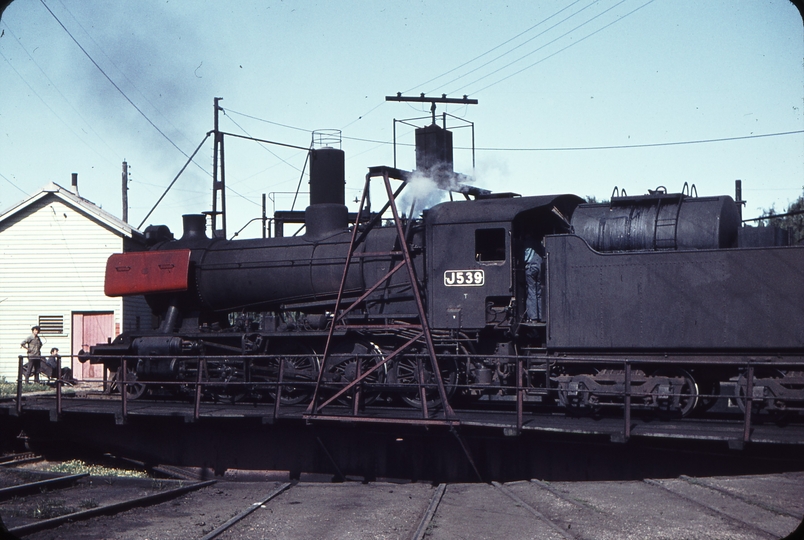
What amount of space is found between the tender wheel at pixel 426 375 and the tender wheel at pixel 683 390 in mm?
2981

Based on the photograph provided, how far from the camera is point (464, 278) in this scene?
38.1ft

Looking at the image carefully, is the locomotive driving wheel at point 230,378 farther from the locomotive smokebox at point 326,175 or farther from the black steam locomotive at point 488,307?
the locomotive smokebox at point 326,175

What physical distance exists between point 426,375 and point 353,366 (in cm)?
129

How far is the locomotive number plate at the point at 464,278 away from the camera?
11.5 m

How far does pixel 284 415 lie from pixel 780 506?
6.78m

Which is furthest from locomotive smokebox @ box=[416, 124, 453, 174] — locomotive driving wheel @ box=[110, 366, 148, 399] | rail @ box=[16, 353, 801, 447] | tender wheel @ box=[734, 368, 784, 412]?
tender wheel @ box=[734, 368, 784, 412]

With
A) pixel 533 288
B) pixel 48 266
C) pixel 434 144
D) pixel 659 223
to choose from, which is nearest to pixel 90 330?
pixel 48 266

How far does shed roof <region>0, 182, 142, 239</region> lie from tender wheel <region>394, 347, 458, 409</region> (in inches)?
575

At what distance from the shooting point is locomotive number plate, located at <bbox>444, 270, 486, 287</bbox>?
1148 centimetres

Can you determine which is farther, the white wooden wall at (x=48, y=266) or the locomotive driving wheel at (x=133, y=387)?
the white wooden wall at (x=48, y=266)

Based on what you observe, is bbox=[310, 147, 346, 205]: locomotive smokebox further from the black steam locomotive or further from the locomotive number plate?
the locomotive number plate

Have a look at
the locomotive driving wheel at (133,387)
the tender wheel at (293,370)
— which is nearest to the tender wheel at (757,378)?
the tender wheel at (293,370)

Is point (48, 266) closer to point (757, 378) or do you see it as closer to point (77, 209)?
point (77, 209)

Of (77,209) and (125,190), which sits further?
(125,190)
